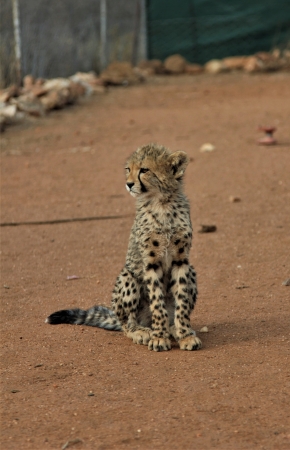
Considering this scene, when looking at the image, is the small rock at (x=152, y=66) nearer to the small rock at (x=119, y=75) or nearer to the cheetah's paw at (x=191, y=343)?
the small rock at (x=119, y=75)

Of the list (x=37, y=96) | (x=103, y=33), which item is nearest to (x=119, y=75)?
(x=103, y=33)

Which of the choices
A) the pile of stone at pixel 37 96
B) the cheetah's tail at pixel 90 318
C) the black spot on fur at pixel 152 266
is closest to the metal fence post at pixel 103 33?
the pile of stone at pixel 37 96

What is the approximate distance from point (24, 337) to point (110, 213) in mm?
3786

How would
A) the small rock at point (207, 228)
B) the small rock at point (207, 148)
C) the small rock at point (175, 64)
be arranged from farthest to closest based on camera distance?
the small rock at point (175, 64) → the small rock at point (207, 148) → the small rock at point (207, 228)

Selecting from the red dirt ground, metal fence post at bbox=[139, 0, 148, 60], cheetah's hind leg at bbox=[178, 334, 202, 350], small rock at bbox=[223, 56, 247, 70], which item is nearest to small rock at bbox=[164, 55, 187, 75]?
metal fence post at bbox=[139, 0, 148, 60]

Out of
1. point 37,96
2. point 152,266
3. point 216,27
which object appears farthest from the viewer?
point 216,27

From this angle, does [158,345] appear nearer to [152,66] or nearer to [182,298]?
[182,298]

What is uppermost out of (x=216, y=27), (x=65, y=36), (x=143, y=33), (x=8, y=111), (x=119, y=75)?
(x=65, y=36)

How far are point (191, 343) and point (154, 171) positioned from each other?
1.07 meters

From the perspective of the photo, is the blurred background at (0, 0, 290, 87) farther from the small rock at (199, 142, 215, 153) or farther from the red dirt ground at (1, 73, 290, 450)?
the small rock at (199, 142, 215, 153)

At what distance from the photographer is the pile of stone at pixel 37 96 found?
14594mm

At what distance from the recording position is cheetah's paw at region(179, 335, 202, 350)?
5.04m

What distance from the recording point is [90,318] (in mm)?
5543

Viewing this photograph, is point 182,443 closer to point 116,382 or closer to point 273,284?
point 116,382
